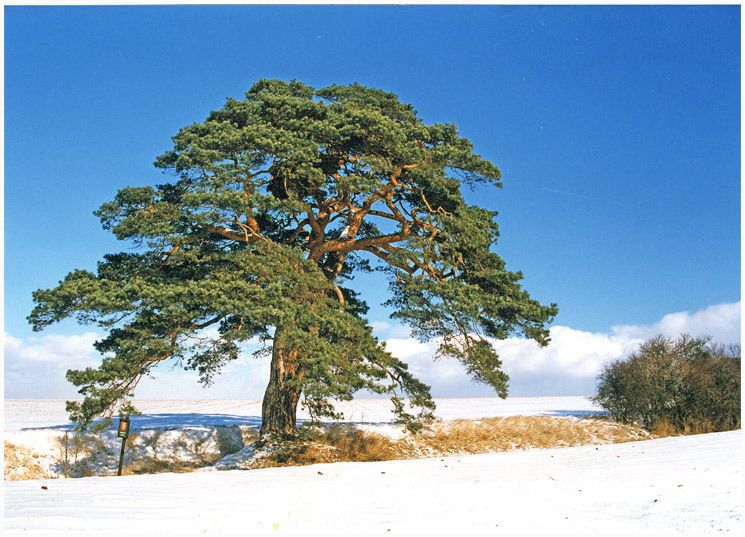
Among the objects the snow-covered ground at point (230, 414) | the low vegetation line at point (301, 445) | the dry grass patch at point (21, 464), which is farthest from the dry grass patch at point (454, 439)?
the dry grass patch at point (21, 464)

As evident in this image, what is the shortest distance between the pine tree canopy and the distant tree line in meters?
7.14

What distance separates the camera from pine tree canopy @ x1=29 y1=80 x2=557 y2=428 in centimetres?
1350

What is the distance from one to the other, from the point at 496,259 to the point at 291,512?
948cm

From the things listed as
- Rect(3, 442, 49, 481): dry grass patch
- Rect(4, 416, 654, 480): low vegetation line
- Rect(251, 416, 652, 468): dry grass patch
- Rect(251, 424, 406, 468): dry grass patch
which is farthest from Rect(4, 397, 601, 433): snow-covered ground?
Rect(3, 442, 49, 481): dry grass patch

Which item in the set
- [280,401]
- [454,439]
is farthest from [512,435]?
[280,401]

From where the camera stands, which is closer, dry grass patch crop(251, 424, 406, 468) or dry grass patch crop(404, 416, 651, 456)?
dry grass patch crop(251, 424, 406, 468)

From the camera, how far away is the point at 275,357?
16.1 meters

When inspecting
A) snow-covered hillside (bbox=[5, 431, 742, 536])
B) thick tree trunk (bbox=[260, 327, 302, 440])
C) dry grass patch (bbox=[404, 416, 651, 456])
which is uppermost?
thick tree trunk (bbox=[260, 327, 302, 440])

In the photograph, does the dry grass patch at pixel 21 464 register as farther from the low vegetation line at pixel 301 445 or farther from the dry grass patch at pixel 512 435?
the dry grass patch at pixel 512 435

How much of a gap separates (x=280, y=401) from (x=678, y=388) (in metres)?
11.9

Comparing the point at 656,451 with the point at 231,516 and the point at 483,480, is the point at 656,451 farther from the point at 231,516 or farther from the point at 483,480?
the point at 231,516

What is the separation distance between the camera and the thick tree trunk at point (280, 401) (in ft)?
52.0

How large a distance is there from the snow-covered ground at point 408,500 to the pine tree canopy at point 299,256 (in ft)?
11.7

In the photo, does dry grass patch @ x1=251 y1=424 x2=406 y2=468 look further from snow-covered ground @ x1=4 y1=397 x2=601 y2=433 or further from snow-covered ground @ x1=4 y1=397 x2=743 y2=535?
snow-covered ground @ x1=4 y1=397 x2=743 y2=535
